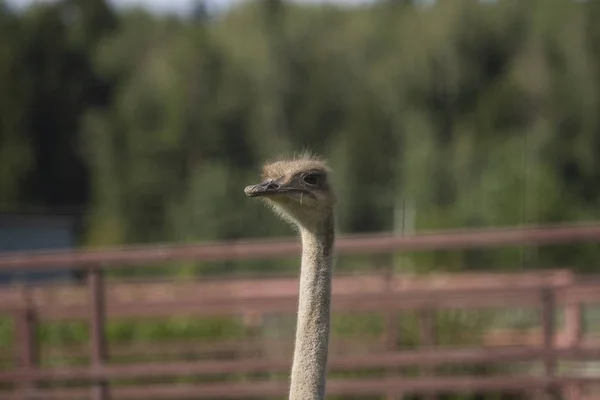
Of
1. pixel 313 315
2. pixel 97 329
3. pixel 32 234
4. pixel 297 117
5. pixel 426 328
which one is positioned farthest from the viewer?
pixel 297 117

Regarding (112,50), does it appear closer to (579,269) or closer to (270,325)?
(579,269)

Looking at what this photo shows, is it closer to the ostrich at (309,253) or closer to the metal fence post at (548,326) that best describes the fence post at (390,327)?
the metal fence post at (548,326)

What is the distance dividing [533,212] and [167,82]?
557 inches

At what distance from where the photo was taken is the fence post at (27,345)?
20.8 feet

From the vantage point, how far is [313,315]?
9.43 ft

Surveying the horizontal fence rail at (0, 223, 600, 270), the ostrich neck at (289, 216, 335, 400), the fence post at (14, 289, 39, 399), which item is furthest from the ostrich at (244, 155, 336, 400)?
the fence post at (14, 289, 39, 399)

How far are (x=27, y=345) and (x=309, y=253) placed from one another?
3.86m

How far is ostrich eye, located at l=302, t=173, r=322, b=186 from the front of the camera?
291cm

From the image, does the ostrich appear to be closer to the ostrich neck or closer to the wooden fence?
the ostrich neck

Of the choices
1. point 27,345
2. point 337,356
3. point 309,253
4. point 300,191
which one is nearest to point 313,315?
point 309,253

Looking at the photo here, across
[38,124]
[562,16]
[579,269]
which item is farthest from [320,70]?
[579,269]

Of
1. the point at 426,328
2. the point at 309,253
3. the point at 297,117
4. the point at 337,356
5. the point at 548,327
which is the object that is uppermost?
the point at 297,117

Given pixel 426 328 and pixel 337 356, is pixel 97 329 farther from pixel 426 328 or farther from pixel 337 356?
pixel 426 328

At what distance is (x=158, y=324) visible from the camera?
918cm
